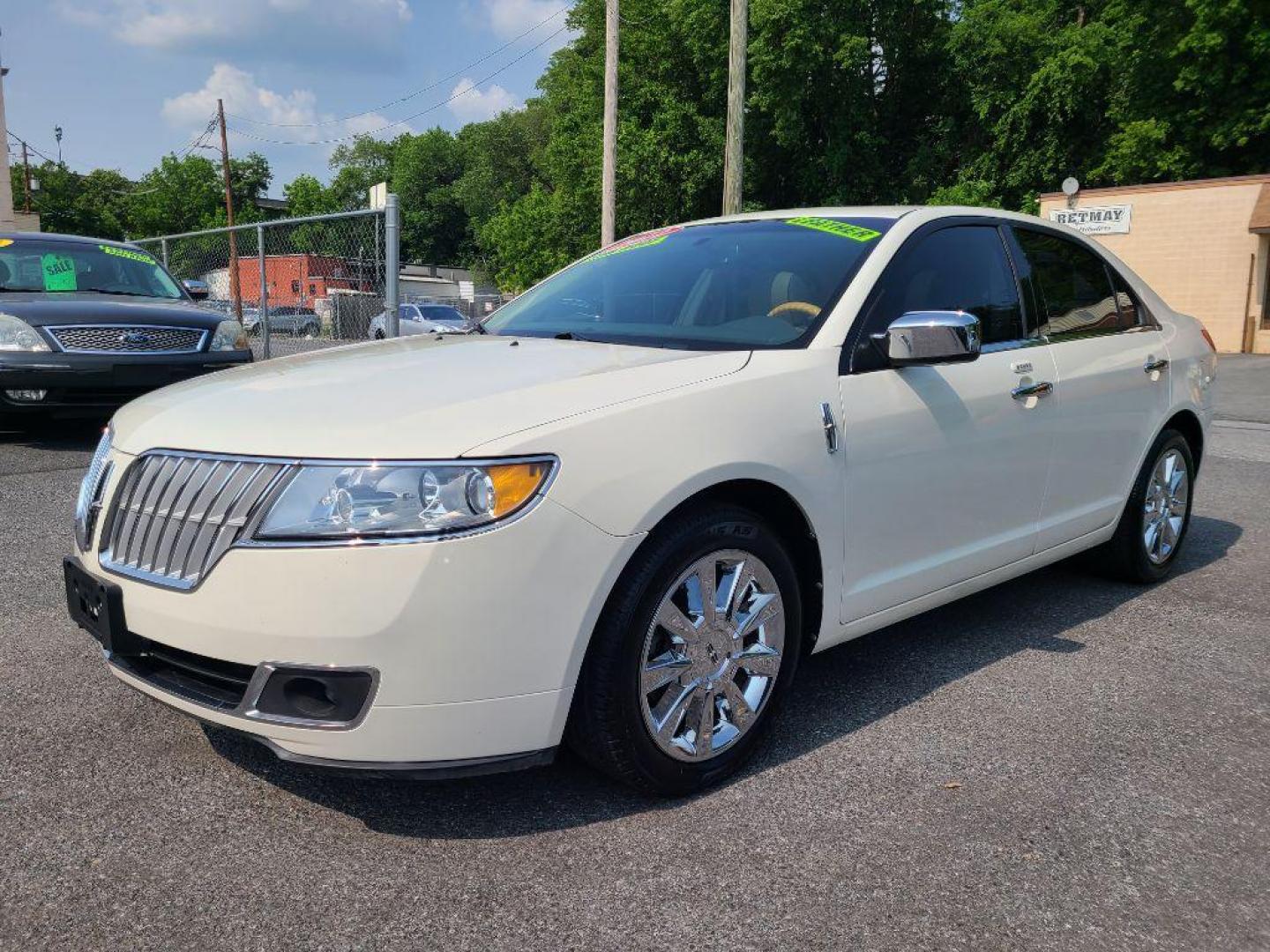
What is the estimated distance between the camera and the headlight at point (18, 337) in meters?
6.98

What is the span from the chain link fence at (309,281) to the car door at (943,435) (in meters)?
6.45

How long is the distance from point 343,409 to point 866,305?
1.63m

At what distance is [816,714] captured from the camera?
128 inches

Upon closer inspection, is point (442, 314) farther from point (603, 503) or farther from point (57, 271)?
point (603, 503)

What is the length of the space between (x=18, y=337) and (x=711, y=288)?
564 centimetres

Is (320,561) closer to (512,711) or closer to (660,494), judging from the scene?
(512,711)

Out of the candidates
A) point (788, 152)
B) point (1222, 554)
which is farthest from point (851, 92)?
point (1222, 554)

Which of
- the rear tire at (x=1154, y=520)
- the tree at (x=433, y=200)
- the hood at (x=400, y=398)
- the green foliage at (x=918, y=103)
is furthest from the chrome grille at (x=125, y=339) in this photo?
the tree at (x=433, y=200)

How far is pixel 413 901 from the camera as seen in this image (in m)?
2.21

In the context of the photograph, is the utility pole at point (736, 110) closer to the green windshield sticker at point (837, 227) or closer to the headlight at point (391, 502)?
the green windshield sticker at point (837, 227)

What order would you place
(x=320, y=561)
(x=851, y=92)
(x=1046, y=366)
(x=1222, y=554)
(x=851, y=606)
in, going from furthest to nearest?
(x=851, y=92), (x=1222, y=554), (x=1046, y=366), (x=851, y=606), (x=320, y=561)

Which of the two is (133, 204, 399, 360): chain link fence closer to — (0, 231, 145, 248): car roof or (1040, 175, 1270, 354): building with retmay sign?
(0, 231, 145, 248): car roof

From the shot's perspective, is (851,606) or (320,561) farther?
(851,606)

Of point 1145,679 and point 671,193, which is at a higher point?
point 671,193
